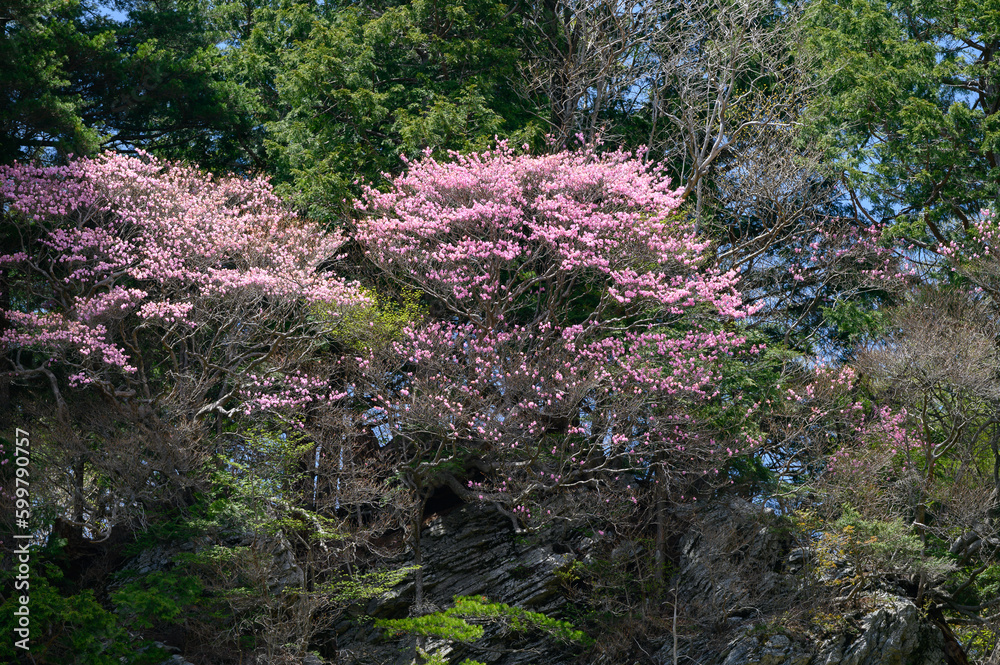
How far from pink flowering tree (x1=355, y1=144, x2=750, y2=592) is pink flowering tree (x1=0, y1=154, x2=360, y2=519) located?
1464 millimetres

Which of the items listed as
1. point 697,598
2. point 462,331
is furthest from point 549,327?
point 697,598

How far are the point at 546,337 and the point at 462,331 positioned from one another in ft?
4.41

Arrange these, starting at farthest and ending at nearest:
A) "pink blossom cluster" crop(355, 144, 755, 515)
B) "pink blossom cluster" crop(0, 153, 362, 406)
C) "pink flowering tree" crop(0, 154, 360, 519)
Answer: "pink blossom cluster" crop(355, 144, 755, 515), "pink blossom cluster" crop(0, 153, 362, 406), "pink flowering tree" crop(0, 154, 360, 519)

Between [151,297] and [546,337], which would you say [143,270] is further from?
[546,337]

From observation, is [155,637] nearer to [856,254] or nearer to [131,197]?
[131,197]

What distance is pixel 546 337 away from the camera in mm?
15227

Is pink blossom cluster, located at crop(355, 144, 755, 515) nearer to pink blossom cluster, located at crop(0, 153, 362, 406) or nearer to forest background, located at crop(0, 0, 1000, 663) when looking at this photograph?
forest background, located at crop(0, 0, 1000, 663)

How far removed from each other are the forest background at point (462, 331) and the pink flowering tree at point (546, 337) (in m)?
0.08

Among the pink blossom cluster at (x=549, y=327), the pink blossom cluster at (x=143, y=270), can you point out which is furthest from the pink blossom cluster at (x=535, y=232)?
the pink blossom cluster at (x=143, y=270)

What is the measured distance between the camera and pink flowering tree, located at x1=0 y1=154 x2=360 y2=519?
47.5 feet

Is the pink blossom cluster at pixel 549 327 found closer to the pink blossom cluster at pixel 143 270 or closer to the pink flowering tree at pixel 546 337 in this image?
the pink flowering tree at pixel 546 337

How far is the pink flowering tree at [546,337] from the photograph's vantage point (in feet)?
48.5

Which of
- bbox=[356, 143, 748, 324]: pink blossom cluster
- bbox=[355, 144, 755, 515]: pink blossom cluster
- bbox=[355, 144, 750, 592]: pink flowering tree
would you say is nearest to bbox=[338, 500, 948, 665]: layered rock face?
bbox=[355, 144, 750, 592]: pink flowering tree

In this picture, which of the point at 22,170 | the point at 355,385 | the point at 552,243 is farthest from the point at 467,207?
the point at 22,170
